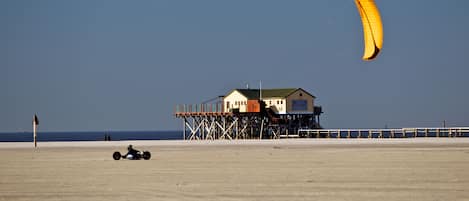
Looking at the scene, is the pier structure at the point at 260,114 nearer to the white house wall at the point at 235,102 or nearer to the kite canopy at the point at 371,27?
the white house wall at the point at 235,102

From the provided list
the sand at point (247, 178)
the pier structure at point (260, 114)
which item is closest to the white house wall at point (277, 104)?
the pier structure at point (260, 114)

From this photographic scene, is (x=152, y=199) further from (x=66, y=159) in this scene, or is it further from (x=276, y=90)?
(x=276, y=90)

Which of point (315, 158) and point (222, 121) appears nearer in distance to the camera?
point (315, 158)

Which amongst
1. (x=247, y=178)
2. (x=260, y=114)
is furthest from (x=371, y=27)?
(x=260, y=114)

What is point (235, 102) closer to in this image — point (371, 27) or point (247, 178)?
point (371, 27)

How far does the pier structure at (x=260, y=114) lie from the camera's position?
2963 inches

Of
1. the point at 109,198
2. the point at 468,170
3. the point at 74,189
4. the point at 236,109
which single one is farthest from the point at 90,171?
the point at 236,109

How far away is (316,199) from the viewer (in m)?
18.3

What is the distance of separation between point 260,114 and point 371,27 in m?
43.2

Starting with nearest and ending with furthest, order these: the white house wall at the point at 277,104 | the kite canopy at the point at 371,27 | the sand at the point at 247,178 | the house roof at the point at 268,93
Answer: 1. the sand at the point at 247,178
2. the kite canopy at the point at 371,27
3. the white house wall at the point at 277,104
4. the house roof at the point at 268,93

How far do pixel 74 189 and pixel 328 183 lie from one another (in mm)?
5414

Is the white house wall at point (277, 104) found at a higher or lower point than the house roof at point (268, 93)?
lower

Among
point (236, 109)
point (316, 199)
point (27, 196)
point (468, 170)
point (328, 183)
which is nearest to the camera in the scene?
point (316, 199)

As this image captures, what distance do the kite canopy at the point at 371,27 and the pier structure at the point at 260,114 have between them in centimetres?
4149
